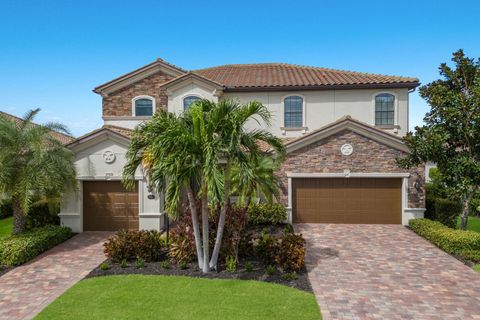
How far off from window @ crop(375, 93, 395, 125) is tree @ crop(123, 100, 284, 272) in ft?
39.9

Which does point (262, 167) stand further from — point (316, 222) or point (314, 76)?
point (314, 76)

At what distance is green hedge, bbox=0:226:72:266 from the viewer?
419 inches

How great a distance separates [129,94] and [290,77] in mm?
10545

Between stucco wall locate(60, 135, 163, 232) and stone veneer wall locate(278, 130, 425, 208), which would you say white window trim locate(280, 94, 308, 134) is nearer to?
stone veneer wall locate(278, 130, 425, 208)

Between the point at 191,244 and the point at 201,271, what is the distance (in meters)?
1.00

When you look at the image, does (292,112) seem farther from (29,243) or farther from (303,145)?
(29,243)

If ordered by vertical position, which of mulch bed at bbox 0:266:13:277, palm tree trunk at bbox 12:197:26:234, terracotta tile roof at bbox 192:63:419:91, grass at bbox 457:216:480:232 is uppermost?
terracotta tile roof at bbox 192:63:419:91

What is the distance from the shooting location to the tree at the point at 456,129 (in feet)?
38.4

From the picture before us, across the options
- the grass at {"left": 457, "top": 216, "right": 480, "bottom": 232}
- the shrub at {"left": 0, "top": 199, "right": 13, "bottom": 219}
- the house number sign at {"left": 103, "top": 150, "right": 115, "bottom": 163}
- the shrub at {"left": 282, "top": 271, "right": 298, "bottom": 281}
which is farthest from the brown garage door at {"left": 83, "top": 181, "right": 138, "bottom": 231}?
the grass at {"left": 457, "top": 216, "right": 480, "bottom": 232}

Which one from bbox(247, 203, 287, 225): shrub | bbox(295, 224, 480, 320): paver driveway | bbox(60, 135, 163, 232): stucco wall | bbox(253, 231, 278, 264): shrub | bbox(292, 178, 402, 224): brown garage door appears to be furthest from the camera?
bbox(292, 178, 402, 224): brown garage door

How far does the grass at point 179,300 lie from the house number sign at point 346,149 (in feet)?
30.5

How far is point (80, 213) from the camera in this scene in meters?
14.5

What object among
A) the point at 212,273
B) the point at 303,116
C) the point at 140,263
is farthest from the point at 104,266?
the point at 303,116

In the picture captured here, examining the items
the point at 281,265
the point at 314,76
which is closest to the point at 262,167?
the point at 281,265
